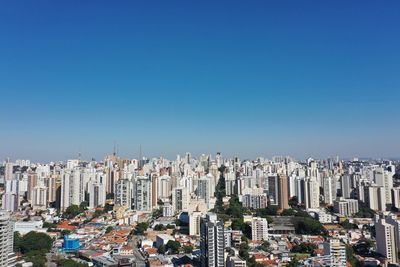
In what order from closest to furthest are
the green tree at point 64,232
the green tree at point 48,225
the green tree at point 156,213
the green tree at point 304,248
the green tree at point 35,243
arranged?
1. the green tree at point 304,248
2. the green tree at point 35,243
3. the green tree at point 64,232
4. the green tree at point 48,225
5. the green tree at point 156,213

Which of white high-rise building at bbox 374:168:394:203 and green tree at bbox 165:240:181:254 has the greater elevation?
white high-rise building at bbox 374:168:394:203

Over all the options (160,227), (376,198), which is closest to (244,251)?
(160,227)

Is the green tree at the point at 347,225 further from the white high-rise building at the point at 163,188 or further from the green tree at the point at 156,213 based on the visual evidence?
the white high-rise building at the point at 163,188

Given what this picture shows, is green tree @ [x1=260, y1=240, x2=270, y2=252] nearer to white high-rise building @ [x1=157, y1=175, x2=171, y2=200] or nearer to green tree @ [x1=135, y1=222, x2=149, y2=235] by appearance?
green tree @ [x1=135, y1=222, x2=149, y2=235]

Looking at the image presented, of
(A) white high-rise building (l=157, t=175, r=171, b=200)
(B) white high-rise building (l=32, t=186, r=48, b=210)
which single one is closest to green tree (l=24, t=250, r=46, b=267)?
(B) white high-rise building (l=32, t=186, r=48, b=210)

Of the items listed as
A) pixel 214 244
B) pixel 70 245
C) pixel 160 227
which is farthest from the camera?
pixel 160 227

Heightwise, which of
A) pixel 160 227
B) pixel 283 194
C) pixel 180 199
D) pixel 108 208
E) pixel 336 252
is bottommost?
pixel 160 227

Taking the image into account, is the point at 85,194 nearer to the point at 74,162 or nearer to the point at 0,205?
the point at 0,205

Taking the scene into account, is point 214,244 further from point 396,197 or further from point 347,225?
point 396,197

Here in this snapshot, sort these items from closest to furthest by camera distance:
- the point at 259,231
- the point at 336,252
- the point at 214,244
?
the point at 214,244 → the point at 336,252 → the point at 259,231

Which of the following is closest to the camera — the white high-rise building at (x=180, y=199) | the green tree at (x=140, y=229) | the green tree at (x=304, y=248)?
the green tree at (x=304, y=248)

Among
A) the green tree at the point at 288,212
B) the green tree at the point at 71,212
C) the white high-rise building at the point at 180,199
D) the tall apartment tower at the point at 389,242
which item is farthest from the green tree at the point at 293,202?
the green tree at the point at 71,212

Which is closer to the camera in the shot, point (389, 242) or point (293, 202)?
point (389, 242)
